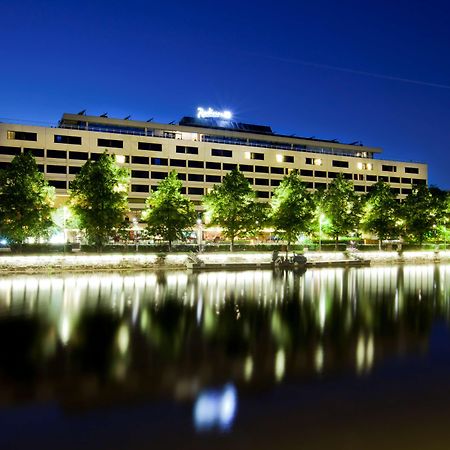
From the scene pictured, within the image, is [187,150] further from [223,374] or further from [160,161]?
[223,374]

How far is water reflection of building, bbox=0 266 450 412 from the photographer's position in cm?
1177

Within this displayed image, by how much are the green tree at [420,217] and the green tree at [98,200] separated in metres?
45.4

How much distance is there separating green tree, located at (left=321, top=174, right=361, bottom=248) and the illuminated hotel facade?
39.3ft

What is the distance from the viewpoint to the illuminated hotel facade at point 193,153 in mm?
85938

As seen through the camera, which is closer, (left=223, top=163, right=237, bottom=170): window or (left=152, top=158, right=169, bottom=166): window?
(left=152, top=158, right=169, bottom=166): window

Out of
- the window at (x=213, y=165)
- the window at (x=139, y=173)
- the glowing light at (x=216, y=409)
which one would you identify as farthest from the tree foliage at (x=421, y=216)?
the glowing light at (x=216, y=409)

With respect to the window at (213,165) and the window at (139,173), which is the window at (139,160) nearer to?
the window at (139,173)

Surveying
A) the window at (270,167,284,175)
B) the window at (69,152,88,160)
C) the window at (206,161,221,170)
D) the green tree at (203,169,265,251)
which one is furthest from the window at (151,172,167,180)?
the green tree at (203,169,265,251)

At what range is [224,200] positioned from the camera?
61375 millimetres

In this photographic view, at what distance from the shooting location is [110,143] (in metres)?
91.1

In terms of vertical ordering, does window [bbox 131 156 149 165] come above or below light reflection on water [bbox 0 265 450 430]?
above

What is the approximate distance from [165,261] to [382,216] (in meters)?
38.9

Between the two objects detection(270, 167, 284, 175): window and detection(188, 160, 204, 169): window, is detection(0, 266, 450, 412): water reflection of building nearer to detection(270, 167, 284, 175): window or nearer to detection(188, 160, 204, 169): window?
detection(188, 160, 204, 169): window

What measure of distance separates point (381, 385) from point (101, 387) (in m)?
6.79
